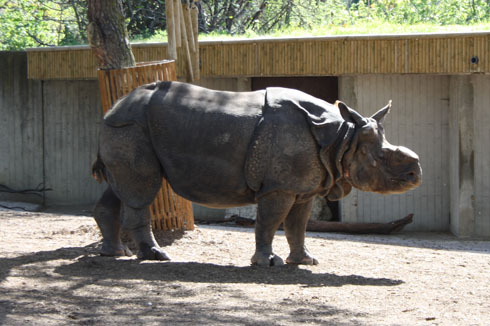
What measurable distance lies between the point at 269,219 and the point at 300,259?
0.77 metres

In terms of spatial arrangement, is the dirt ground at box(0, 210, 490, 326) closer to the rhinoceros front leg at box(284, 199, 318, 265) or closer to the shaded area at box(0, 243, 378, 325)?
the shaded area at box(0, 243, 378, 325)

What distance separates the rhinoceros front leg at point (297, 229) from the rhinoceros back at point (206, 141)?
1.77 ft

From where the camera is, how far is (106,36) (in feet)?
31.9

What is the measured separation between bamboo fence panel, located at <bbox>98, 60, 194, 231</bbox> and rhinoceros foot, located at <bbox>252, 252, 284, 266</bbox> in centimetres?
218

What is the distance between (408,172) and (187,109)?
229 cm

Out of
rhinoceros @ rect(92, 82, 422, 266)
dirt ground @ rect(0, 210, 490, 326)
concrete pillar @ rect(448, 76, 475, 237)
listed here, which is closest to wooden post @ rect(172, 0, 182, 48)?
rhinoceros @ rect(92, 82, 422, 266)

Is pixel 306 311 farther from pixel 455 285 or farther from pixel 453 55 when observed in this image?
pixel 453 55

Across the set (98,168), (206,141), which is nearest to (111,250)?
(98,168)

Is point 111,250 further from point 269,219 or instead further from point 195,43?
point 195,43

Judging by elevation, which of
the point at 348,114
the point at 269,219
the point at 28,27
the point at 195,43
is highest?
the point at 28,27

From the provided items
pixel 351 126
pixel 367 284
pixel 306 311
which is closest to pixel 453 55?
pixel 351 126

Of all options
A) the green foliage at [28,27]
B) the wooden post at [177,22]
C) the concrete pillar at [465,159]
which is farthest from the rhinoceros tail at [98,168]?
the green foliage at [28,27]

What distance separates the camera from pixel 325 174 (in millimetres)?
7898

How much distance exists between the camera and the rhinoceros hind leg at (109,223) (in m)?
8.48
